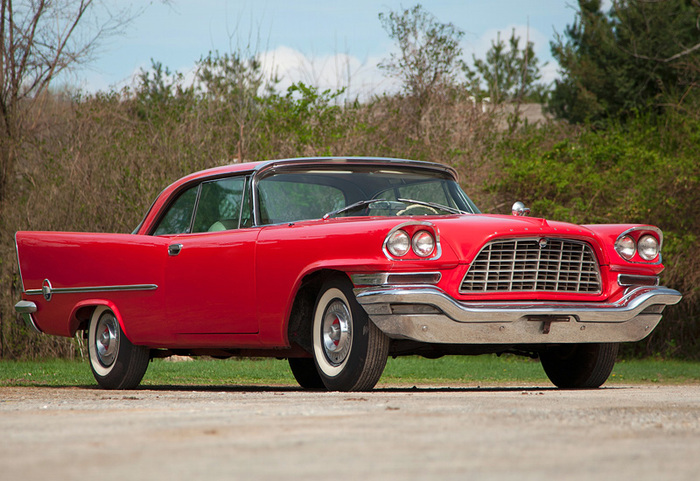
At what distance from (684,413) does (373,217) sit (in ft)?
9.89

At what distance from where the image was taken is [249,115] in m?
17.9

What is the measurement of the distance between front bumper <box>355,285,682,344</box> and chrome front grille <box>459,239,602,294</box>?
137 millimetres

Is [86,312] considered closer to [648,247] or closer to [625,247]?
[625,247]

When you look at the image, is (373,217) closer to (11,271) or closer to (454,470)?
(454,470)

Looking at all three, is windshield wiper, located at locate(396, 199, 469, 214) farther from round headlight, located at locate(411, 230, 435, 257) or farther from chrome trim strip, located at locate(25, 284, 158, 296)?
chrome trim strip, located at locate(25, 284, 158, 296)

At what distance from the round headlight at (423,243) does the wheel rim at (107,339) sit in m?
3.12

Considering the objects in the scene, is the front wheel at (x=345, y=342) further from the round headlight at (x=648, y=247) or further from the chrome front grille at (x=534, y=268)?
the round headlight at (x=648, y=247)

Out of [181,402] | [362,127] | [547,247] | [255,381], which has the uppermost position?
[362,127]

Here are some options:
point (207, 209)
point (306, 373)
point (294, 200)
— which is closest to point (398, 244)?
point (294, 200)

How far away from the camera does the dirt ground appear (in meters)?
A: 2.96

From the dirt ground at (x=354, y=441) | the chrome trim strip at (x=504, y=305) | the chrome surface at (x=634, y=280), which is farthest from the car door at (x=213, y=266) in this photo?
the chrome surface at (x=634, y=280)

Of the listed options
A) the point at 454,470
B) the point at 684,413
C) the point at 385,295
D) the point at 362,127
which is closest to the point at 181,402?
the point at 385,295

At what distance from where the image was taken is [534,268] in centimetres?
688

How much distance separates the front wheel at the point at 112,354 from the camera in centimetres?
838
